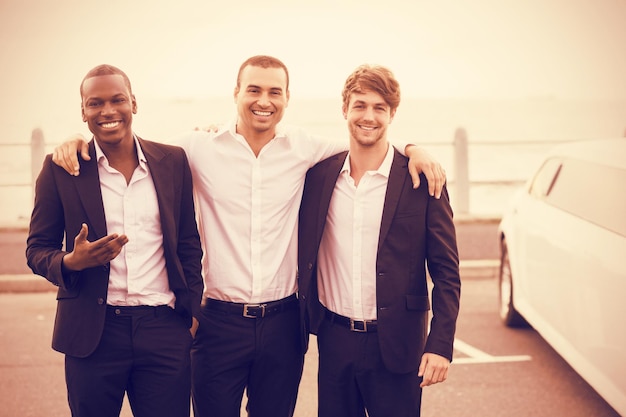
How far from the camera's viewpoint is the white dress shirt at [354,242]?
10.2 feet

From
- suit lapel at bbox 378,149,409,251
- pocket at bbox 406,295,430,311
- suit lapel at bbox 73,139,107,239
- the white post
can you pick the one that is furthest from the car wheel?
the white post

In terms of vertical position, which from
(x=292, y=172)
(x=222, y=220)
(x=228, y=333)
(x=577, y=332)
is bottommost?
(x=577, y=332)

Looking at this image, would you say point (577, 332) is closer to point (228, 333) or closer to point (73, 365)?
point (228, 333)

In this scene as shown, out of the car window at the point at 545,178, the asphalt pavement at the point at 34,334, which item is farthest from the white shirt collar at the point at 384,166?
the car window at the point at 545,178

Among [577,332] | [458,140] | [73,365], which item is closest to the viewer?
[73,365]

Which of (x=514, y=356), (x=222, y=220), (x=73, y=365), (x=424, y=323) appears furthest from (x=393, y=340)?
(x=514, y=356)

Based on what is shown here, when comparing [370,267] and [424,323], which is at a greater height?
[370,267]

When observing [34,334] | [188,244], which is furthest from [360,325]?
[34,334]

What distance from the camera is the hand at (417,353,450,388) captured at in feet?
9.74

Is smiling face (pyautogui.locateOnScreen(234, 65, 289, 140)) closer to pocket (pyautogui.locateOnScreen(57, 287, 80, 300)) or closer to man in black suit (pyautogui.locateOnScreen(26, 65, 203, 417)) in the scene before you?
man in black suit (pyautogui.locateOnScreen(26, 65, 203, 417))

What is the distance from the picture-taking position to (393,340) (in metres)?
3.03

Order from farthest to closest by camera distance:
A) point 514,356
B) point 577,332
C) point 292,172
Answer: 1. point 514,356
2. point 577,332
3. point 292,172

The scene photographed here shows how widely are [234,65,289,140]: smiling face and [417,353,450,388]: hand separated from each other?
4.50ft

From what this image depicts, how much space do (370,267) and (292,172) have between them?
67 cm
